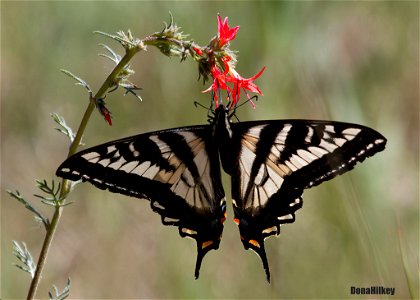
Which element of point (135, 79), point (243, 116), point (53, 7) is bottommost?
point (243, 116)

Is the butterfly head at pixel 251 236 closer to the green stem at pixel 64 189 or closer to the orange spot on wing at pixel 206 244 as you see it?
the orange spot on wing at pixel 206 244

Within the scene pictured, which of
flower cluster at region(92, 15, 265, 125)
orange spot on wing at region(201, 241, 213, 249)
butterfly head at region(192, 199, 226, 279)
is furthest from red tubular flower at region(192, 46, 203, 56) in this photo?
orange spot on wing at region(201, 241, 213, 249)

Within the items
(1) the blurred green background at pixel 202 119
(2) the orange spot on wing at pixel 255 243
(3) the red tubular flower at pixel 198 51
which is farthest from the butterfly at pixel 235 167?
(3) the red tubular flower at pixel 198 51

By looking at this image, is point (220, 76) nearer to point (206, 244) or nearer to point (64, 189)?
point (64, 189)

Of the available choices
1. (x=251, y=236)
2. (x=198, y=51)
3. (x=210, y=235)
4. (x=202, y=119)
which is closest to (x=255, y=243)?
(x=251, y=236)

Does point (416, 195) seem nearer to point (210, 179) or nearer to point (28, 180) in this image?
point (210, 179)

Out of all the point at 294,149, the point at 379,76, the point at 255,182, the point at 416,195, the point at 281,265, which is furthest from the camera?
the point at 379,76

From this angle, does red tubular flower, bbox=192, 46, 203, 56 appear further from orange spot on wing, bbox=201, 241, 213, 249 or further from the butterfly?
orange spot on wing, bbox=201, 241, 213, 249

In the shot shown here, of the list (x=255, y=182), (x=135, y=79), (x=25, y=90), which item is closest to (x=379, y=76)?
(x=135, y=79)
